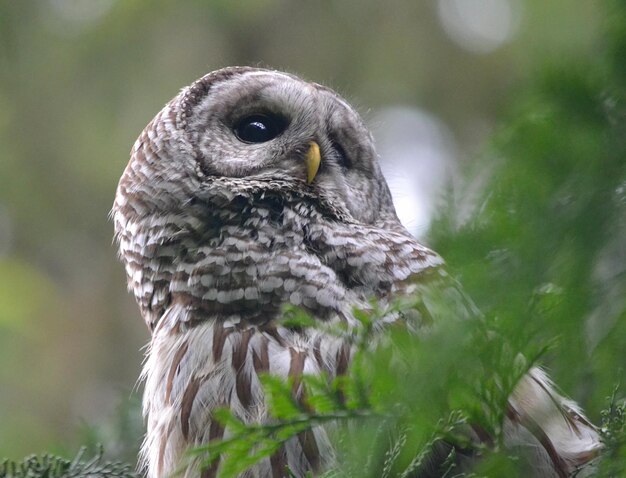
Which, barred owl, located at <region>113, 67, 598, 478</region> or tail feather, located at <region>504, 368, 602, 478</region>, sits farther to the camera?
barred owl, located at <region>113, 67, 598, 478</region>

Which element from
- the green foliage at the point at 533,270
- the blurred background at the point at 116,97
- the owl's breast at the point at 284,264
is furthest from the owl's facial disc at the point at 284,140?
the blurred background at the point at 116,97

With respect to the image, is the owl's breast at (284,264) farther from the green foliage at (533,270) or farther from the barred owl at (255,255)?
the green foliage at (533,270)

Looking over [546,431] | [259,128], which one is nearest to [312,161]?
[259,128]

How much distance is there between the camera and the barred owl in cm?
275

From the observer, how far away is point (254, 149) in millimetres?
3557

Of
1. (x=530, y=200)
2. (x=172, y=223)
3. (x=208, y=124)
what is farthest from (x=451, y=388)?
(x=208, y=124)

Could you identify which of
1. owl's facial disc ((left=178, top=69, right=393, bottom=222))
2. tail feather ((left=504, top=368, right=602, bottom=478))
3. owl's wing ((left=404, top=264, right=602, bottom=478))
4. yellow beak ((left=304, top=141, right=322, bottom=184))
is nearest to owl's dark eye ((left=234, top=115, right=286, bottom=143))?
owl's facial disc ((left=178, top=69, right=393, bottom=222))

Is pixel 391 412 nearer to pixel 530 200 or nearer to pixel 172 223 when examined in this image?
pixel 530 200

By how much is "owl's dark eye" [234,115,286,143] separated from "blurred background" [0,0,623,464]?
3.64 metres

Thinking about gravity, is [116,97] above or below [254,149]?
above

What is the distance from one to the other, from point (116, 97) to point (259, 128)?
4.75 meters

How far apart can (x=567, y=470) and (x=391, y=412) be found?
4.12 ft

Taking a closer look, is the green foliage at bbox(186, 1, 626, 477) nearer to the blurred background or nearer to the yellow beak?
the yellow beak

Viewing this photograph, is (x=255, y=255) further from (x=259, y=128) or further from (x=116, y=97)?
(x=116, y=97)
